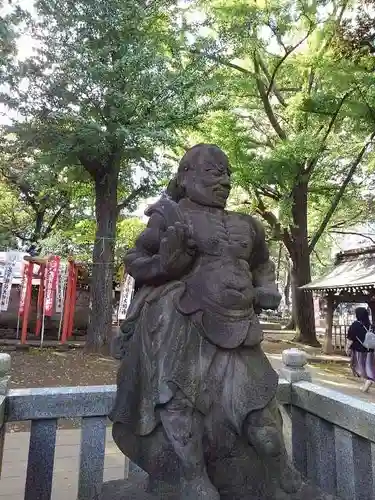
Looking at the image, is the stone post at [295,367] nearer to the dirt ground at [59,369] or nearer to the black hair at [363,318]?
the dirt ground at [59,369]

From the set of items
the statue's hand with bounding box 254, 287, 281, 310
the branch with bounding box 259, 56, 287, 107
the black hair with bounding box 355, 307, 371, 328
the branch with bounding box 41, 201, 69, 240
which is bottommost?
the statue's hand with bounding box 254, 287, 281, 310

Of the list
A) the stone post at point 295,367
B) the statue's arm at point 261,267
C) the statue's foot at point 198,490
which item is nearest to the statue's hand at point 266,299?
the statue's arm at point 261,267

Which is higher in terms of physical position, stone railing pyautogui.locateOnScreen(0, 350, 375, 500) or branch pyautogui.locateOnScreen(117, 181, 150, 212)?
branch pyautogui.locateOnScreen(117, 181, 150, 212)

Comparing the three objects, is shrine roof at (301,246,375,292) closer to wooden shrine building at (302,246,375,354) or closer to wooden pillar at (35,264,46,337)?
wooden shrine building at (302,246,375,354)

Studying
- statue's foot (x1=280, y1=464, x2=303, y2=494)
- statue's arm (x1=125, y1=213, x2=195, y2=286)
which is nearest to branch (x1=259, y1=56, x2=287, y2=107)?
statue's arm (x1=125, y1=213, x2=195, y2=286)

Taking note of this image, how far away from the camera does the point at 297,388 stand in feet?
12.0

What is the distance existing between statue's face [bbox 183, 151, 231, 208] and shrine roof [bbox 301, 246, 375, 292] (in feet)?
37.2

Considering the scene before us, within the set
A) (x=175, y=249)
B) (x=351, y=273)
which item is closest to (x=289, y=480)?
(x=175, y=249)

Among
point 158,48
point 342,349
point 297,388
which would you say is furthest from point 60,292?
point 297,388

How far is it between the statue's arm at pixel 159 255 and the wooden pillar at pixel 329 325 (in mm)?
14178

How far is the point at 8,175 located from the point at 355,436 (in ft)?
58.8

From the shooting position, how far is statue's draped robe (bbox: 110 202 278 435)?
7.09 ft

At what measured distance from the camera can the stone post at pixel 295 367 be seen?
375cm

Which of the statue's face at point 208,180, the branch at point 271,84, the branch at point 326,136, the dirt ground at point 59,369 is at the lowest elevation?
the dirt ground at point 59,369
